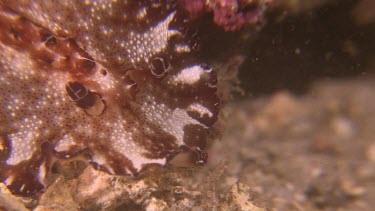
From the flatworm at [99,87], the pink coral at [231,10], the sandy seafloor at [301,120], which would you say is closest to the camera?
the sandy seafloor at [301,120]

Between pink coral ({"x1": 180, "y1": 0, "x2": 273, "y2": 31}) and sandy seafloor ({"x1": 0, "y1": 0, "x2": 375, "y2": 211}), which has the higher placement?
pink coral ({"x1": 180, "y1": 0, "x2": 273, "y2": 31})

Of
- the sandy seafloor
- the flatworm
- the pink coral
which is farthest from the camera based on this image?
the flatworm

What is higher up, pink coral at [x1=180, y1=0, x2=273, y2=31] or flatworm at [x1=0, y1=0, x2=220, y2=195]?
pink coral at [x1=180, y1=0, x2=273, y2=31]

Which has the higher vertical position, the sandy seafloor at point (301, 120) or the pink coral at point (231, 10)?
the pink coral at point (231, 10)

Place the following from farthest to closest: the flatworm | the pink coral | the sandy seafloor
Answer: the flatworm, the pink coral, the sandy seafloor

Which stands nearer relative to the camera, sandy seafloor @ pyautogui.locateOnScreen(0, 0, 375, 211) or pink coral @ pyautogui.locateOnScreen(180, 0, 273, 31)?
sandy seafloor @ pyautogui.locateOnScreen(0, 0, 375, 211)

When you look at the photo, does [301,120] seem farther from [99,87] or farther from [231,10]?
[99,87]

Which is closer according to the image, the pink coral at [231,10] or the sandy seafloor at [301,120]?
the sandy seafloor at [301,120]

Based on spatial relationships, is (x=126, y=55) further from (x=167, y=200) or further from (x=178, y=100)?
(x=167, y=200)

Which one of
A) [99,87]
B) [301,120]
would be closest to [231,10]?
[301,120]
